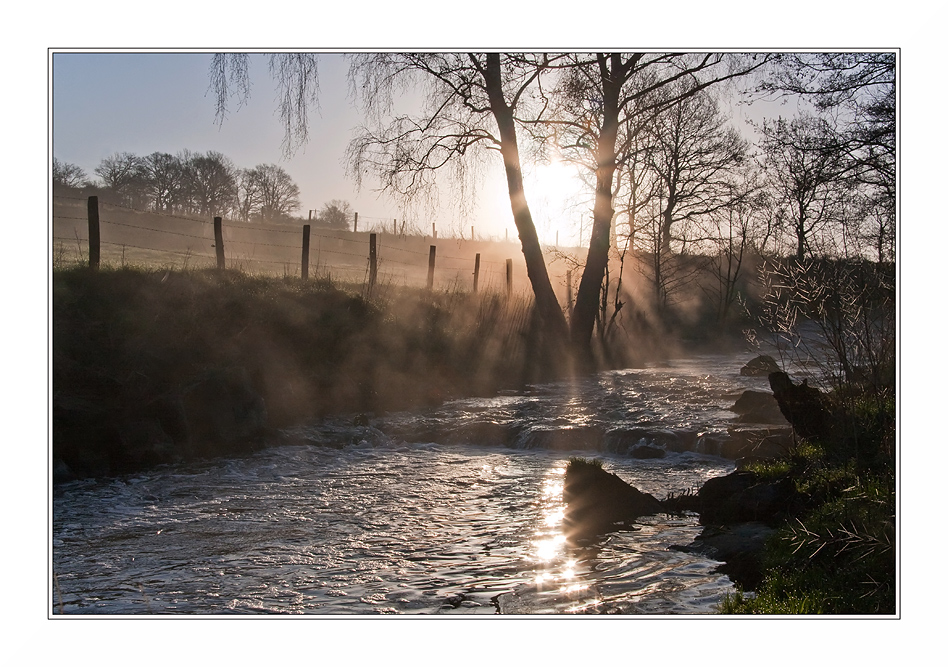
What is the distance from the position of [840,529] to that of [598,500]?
259cm

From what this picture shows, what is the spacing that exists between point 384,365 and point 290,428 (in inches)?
145

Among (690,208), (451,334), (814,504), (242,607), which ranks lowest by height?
(242,607)

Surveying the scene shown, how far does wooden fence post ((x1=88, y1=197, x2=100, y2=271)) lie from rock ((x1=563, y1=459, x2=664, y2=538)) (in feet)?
35.2

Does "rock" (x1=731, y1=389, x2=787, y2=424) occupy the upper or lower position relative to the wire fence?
lower

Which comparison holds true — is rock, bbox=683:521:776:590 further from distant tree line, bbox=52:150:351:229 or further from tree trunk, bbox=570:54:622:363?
distant tree line, bbox=52:150:351:229

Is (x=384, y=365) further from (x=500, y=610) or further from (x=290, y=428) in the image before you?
(x=500, y=610)

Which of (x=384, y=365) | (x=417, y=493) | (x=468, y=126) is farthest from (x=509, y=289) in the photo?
(x=417, y=493)

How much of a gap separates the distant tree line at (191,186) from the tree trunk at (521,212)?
48.8 feet

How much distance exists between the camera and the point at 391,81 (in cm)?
1432

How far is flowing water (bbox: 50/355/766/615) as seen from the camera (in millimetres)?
5453

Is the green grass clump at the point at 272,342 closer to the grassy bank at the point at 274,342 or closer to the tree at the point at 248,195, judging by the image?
the grassy bank at the point at 274,342

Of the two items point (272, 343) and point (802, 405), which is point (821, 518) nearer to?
point (802, 405)

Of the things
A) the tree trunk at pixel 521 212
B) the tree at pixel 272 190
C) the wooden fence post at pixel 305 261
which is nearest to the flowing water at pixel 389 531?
the tree trunk at pixel 521 212

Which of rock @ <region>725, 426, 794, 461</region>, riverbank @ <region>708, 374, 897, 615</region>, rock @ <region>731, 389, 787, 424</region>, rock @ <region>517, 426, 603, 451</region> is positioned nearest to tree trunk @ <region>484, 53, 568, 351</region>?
rock @ <region>731, 389, 787, 424</region>
